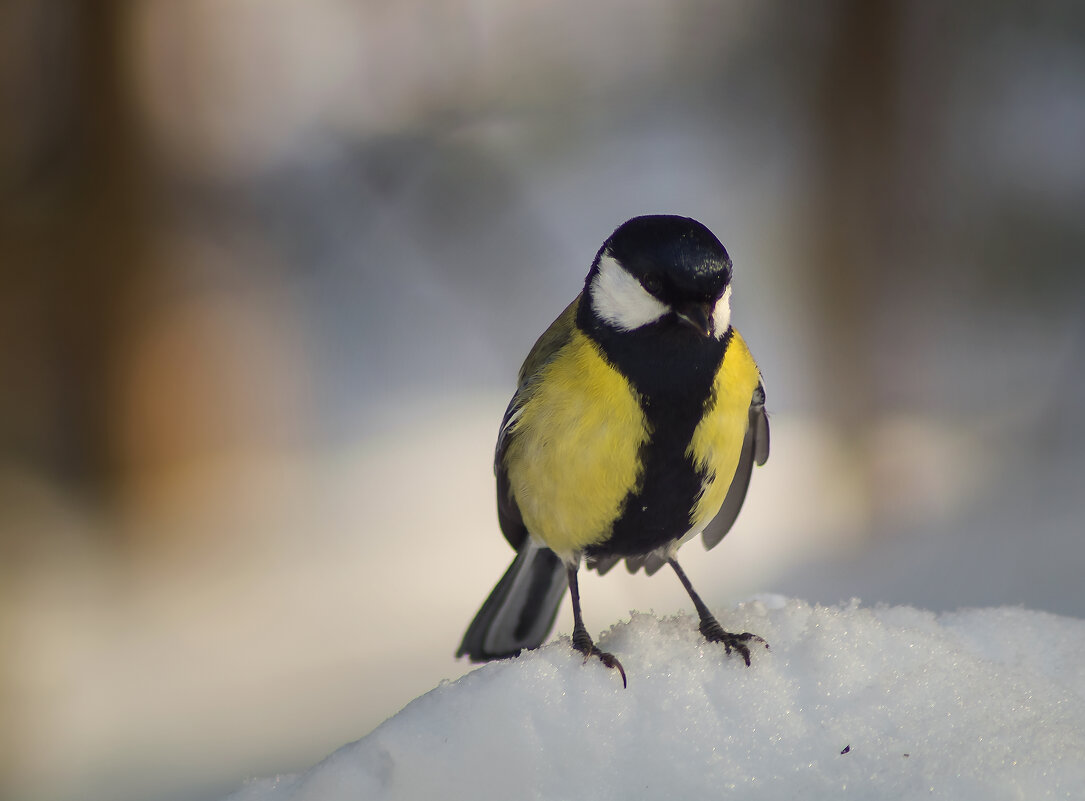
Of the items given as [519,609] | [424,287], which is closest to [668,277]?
[519,609]

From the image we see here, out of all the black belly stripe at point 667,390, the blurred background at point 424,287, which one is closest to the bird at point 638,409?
the black belly stripe at point 667,390

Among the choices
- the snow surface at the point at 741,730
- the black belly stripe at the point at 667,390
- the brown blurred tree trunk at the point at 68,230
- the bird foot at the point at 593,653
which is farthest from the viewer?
the brown blurred tree trunk at the point at 68,230

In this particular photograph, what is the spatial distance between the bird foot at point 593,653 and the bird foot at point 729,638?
0.11 m

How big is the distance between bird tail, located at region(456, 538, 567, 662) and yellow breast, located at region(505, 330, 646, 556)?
0.67ft

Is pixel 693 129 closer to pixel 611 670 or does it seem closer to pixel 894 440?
pixel 894 440

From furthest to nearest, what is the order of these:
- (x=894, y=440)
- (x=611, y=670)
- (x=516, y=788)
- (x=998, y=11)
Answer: (x=894, y=440) < (x=998, y=11) < (x=611, y=670) < (x=516, y=788)

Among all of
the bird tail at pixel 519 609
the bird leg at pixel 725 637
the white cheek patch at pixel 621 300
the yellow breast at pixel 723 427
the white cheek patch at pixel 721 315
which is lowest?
the bird tail at pixel 519 609

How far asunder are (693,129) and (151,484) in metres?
1.53

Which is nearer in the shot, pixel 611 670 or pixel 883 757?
pixel 883 757

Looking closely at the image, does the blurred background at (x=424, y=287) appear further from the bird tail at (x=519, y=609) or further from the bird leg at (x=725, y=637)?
the bird leg at (x=725, y=637)

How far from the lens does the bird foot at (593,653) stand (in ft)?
2.76

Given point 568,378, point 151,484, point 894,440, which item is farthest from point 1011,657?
point 151,484

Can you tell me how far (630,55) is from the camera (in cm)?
210

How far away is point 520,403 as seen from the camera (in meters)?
1.09
